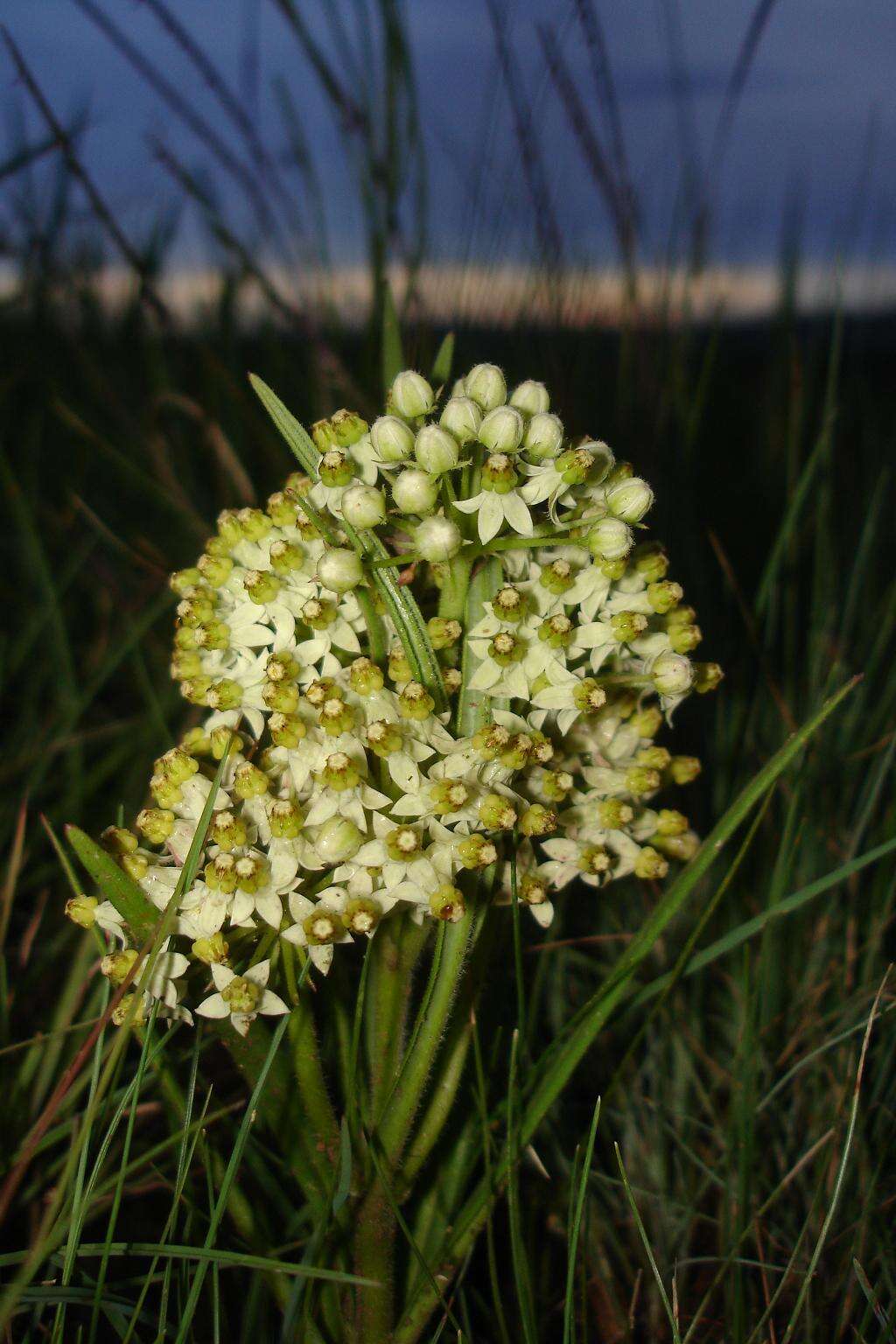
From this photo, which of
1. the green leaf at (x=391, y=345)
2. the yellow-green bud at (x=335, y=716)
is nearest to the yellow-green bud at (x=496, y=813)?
the yellow-green bud at (x=335, y=716)

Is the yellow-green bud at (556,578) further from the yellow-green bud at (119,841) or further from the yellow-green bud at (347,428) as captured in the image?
the yellow-green bud at (119,841)

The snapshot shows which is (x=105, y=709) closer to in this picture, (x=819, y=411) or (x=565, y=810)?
(x=565, y=810)

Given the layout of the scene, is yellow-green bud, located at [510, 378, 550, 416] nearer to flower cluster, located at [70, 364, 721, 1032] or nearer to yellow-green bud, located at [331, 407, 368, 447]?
flower cluster, located at [70, 364, 721, 1032]

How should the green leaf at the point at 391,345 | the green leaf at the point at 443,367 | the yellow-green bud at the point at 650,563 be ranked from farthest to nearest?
the green leaf at the point at 391,345 < the green leaf at the point at 443,367 < the yellow-green bud at the point at 650,563

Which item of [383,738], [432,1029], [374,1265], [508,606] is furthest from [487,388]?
[374,1265]

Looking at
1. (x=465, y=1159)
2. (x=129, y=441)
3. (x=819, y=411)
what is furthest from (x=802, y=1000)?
(x=819, y=411)
